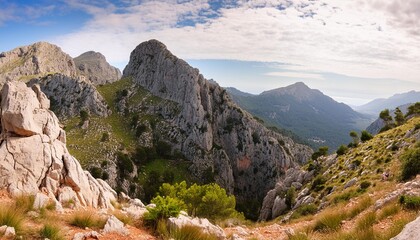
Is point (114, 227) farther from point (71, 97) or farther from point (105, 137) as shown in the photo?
point (71, 97)

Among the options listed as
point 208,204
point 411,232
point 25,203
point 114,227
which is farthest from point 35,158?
point 208,204

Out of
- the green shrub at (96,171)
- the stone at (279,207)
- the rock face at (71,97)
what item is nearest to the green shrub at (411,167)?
the stone at (279,207)

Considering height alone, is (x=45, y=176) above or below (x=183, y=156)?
above

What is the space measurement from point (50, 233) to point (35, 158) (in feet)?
38.1

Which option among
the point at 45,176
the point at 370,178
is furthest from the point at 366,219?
the point at 370,178

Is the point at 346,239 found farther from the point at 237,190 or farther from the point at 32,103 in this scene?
the point at 237,190

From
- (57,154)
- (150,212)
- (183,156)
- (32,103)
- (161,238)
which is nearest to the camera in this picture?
(161,238)

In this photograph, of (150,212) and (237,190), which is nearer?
(150,212)

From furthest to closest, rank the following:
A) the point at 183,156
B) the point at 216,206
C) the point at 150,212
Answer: the point at 183,156
the point at 216,206
the point at 150,212

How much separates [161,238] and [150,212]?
199 cm

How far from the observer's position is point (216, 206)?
143ft

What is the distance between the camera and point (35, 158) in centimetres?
2041

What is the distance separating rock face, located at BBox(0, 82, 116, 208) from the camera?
18.6m

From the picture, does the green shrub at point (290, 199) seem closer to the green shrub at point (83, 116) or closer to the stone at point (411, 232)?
the stone at point (411, 232)
